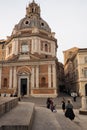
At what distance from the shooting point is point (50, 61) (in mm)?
30422

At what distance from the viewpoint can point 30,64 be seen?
30.9 meters

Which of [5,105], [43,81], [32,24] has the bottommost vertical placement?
[5,105]

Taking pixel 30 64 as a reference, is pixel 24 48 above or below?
above

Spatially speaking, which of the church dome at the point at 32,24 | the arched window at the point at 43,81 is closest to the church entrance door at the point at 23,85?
the arched window at the point at 43,81

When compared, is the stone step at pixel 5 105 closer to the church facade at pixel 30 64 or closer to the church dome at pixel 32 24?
the church facade at pixel 30 64

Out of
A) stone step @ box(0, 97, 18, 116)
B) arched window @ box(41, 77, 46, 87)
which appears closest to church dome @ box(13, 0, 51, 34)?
arched window @ box(41, 77, 46, 87)

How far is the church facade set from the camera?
1176 inches

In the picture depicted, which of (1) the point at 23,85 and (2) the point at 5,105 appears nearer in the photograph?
(2) the point at 5,105

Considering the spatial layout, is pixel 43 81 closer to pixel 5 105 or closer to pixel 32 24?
pixel 32 24

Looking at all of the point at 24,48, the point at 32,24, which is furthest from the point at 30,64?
the point at 32,24

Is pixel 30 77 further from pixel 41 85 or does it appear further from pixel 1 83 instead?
pixel 1 83

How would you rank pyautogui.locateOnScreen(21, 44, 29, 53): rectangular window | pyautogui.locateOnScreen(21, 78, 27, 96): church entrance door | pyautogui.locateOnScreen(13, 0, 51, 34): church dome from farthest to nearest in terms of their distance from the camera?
pyautogui.locateOnScreen(13, 0, 51, 34): church dome, pyautogui.locateOnScreen(21, 44, 29, 53): rectangular window, pyautogui.locateOnScreen(21, 78, 27, 96): church entrance door

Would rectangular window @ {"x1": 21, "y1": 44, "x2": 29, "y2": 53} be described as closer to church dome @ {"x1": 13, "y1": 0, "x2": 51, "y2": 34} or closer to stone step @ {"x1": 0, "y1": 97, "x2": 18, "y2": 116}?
church dome @ {"x1": 13, "y1": 0, "x2": 51, "y2": 34}

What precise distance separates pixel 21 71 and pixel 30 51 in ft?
16.6
